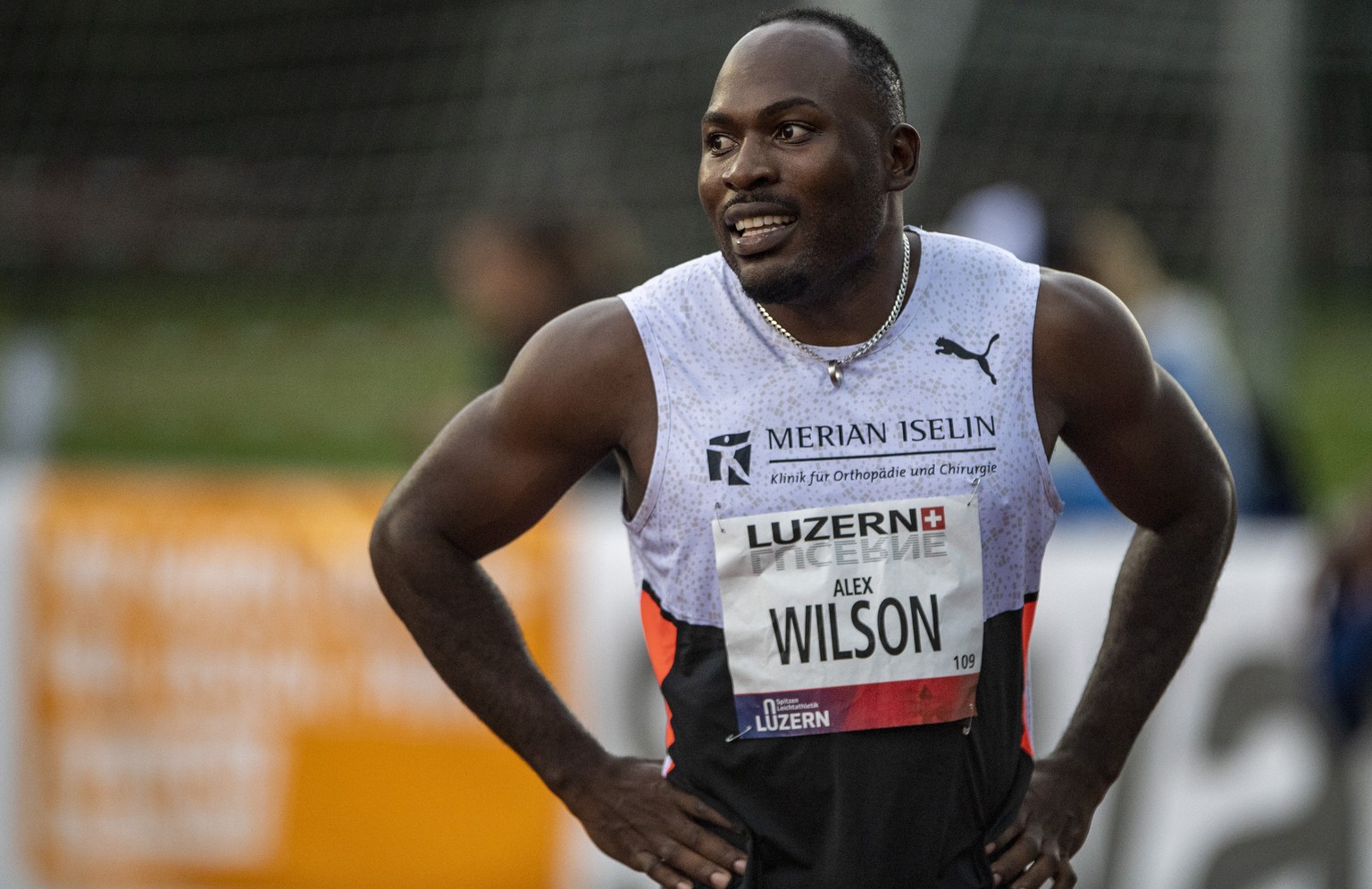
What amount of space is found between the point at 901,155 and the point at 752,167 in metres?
0.27

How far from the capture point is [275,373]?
1672 cm

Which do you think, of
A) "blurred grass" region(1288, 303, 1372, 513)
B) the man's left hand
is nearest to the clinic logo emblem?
the man's left hand

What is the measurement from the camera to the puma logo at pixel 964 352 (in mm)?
2756

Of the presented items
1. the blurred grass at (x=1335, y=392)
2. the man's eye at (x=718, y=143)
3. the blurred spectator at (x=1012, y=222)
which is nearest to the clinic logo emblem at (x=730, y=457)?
the man's eye at (x=718, y=143)

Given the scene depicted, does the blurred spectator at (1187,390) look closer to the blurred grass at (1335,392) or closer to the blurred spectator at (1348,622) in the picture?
the blurred spectator at (1348,622)

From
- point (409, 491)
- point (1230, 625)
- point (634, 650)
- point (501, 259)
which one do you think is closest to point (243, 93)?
point (501, 259)

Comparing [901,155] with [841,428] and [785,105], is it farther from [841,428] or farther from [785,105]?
[841,428]

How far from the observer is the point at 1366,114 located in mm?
8125

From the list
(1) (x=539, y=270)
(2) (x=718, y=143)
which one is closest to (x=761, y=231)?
(2) (x=718, y=143)

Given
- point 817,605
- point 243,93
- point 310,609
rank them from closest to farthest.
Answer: point 817,605
point 310,609
point 243,93

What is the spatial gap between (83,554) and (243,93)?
6.49 metres

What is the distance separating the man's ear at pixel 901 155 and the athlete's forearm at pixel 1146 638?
72cm

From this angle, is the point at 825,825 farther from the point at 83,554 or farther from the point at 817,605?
the point at 83,554

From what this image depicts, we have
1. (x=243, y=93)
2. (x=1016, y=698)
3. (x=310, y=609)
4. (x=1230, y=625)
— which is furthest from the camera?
(x=243, y=93)
